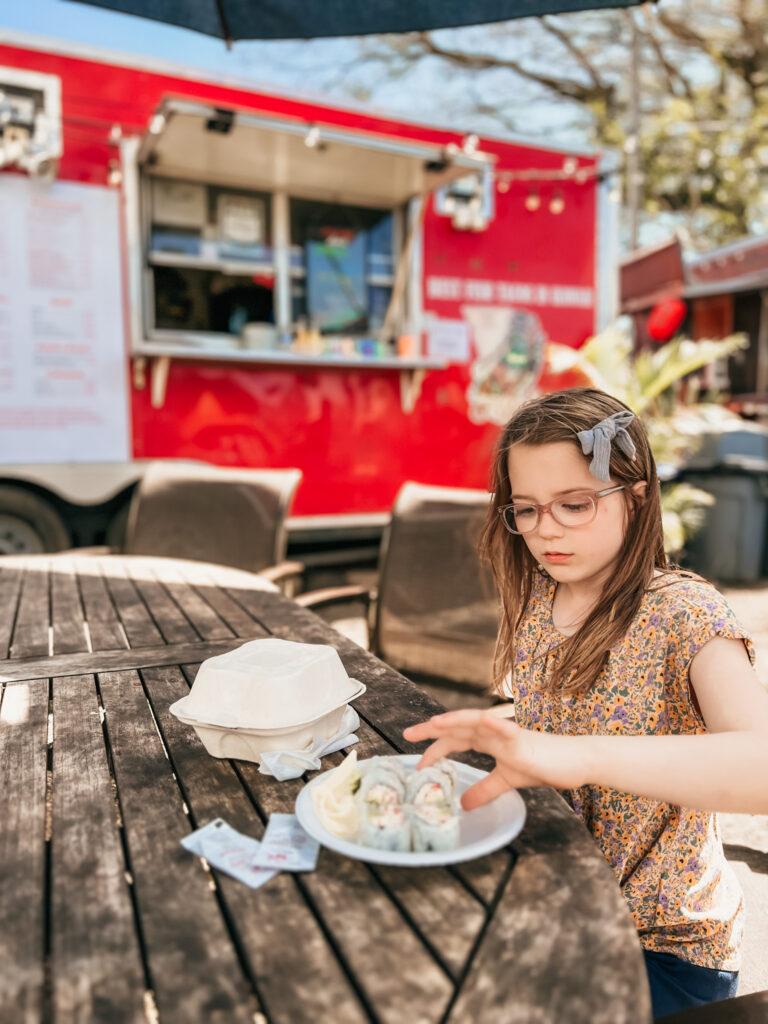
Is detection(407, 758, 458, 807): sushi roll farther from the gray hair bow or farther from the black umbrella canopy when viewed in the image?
the black umbrella canopy

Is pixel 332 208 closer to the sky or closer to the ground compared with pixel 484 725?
closer to the sky

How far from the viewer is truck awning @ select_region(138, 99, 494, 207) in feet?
13.6

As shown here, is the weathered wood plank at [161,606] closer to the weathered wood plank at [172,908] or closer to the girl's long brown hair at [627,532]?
the weathered wood plank at [172,908]

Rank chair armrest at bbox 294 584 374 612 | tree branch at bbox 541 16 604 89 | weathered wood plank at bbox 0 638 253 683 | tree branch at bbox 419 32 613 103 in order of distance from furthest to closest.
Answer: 1. tree branch at bbox 419 32 613 103
2. tree branch at bbox 541 16 604 89
3. chair armrest at bbox 294 584 374 612
4. weathered wood plank at bbox 0 638 253 683

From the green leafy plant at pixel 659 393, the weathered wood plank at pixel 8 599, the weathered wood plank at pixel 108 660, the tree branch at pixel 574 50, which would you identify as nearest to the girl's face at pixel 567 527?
the weathered wood plank at pixel 108 660

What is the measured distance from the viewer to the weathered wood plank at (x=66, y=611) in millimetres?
1823

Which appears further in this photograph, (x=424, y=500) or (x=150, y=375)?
(x=150, y=375)

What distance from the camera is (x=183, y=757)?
1182 millimetres

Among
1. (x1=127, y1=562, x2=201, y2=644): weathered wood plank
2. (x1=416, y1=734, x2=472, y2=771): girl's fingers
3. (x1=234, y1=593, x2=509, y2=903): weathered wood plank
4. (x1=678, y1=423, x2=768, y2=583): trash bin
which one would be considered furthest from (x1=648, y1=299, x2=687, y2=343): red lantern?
(x1=416, y1=734, x2=472, y2=771): girl's fingers

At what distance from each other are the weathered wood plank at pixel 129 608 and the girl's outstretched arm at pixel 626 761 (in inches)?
43.2

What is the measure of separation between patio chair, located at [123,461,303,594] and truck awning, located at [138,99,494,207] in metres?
1.96

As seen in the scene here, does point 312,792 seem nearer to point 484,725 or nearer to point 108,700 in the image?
point 484,725

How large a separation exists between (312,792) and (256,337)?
14.3 feet

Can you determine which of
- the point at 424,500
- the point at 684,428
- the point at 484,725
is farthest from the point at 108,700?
the point at 684,428
